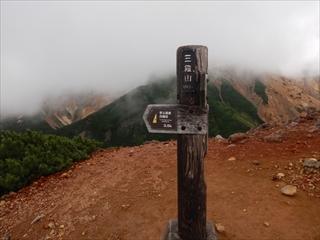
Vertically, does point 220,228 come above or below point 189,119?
below

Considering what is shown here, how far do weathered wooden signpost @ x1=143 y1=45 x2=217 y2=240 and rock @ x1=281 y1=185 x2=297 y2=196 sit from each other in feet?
12.8

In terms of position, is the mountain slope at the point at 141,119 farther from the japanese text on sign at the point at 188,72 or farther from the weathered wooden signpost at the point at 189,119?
the japanese text on sign at the point at 188,72

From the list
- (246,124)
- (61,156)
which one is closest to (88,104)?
(246,124)

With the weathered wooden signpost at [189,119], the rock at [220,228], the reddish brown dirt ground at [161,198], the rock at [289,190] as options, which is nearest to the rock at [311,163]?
the reddish brown dirt ground at [161,198]

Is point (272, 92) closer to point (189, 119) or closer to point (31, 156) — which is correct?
point (31, 156)

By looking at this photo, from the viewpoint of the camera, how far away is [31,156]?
8156 mm

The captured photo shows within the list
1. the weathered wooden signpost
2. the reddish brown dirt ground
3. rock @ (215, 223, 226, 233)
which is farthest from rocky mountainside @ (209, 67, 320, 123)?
the weathered wooden signpost

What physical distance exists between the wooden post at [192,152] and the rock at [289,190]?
3.66 m

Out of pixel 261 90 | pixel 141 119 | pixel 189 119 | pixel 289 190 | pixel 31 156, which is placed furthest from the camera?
pixel 261 90

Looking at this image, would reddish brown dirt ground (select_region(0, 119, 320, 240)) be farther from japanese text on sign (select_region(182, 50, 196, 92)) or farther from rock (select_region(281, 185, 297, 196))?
japanese text on sign (select_region(182, 50, 196, 92))

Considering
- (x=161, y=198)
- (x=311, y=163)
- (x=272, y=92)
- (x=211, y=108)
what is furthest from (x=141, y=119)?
(x=311, y=163)

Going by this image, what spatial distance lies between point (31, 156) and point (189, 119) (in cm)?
782

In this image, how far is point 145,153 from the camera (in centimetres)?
986

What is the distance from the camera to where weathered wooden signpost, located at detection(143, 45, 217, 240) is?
267cm
